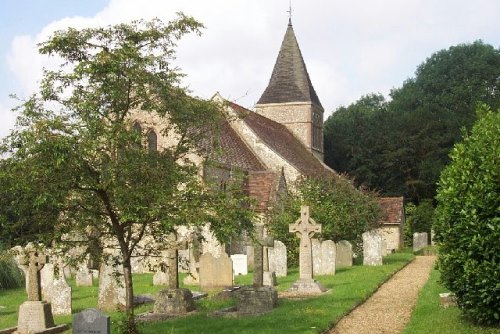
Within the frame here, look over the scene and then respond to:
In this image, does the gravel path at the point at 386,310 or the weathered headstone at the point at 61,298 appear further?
the weathered headstone at the point at 61,298

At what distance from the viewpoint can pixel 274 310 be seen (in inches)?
540

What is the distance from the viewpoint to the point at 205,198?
9.90 meters

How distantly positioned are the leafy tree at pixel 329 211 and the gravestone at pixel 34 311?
1438 centimetres

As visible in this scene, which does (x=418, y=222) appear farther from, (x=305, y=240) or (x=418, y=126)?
(x=305, y=240)

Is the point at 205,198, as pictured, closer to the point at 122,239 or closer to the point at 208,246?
the point at 122,239

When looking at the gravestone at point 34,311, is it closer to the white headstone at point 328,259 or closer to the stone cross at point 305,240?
the stone cross at point 305,240

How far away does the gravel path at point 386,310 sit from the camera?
1166 cm

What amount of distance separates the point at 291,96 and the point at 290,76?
157 centimetres

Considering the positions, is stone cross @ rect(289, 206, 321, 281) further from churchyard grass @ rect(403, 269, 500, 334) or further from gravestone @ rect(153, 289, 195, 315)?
gravestone @ rect(153, 289, 195, 315)

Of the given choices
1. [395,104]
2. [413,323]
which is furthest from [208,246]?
[395,104]

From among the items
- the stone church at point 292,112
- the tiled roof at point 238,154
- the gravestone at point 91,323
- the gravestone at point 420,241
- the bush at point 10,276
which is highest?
the stone church at point 292,112

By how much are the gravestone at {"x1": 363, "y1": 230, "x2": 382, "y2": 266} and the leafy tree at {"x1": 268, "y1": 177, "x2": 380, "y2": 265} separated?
1.33 metres

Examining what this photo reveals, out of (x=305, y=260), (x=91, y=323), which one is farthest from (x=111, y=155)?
(x=305, y=260)

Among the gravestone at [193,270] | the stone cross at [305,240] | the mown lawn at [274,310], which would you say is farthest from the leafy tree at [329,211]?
the stone cross at [305,240]
